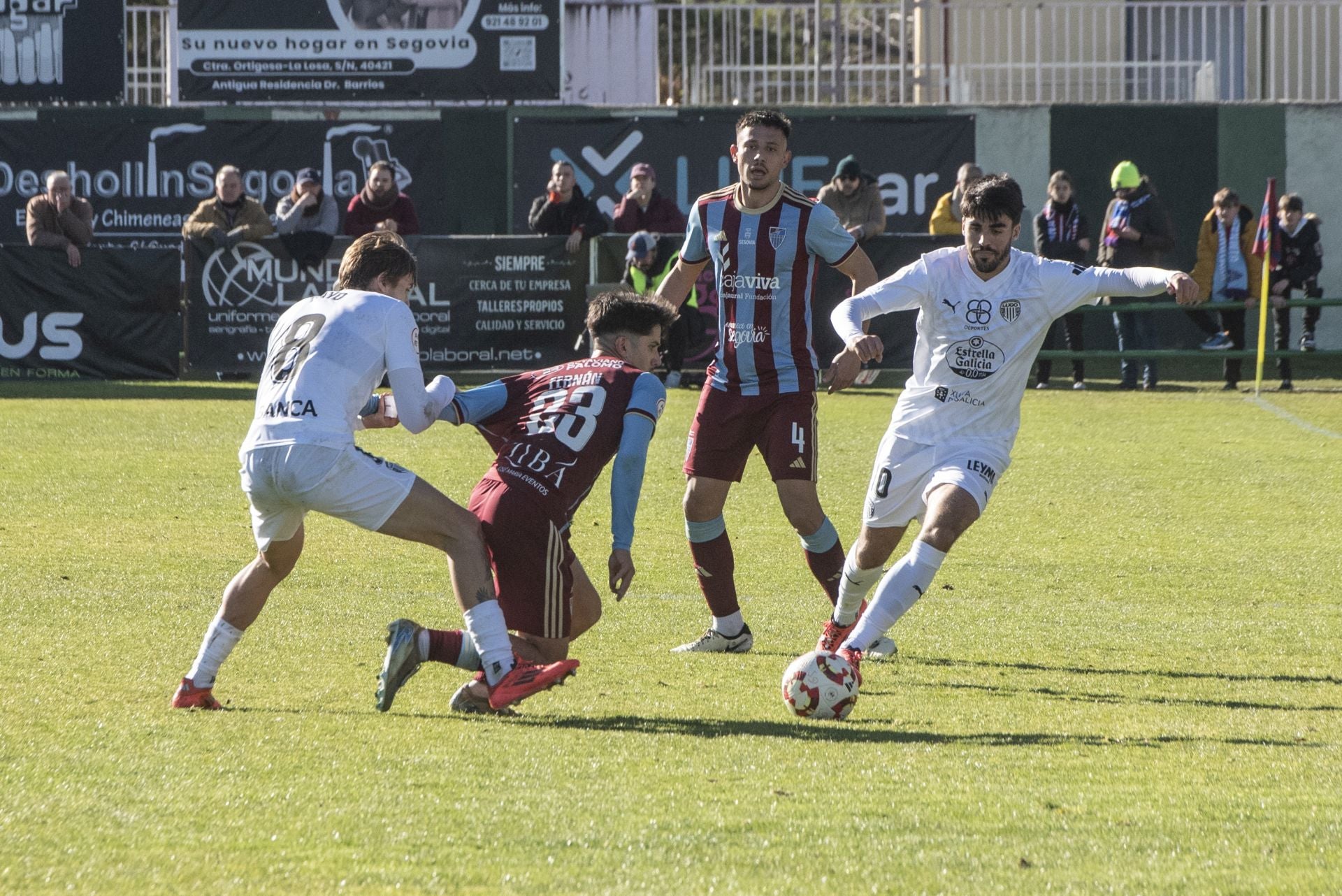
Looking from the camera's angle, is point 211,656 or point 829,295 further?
point 829,295

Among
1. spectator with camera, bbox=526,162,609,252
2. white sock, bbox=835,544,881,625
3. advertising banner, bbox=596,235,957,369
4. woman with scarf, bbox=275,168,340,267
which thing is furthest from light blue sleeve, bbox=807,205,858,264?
woman with scarf, bbox=275,168,340,267

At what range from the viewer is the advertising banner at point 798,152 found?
21922mm

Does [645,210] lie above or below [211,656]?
above

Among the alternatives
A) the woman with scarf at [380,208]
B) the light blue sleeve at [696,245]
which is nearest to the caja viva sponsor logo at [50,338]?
the woman with scarf at [380,208]

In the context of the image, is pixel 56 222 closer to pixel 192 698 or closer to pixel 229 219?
pixel 229 219

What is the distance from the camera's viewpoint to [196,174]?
22.2m

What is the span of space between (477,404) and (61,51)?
18.3 meters

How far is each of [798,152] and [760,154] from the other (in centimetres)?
1502

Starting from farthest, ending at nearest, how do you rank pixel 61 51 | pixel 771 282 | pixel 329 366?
pixel 61 51
pixel 771 282
pixel 329 366

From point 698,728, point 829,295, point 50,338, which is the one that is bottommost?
point 698,728

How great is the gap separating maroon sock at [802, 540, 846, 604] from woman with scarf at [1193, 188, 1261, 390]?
39.1 feet

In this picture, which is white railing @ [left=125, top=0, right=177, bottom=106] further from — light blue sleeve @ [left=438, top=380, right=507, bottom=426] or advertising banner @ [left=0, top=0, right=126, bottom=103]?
light blue sleeve @ [left=438, top=380, right=507, bottom=426]

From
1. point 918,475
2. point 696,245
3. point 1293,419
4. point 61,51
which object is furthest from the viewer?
point 61,51

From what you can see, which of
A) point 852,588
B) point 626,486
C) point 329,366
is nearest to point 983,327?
point 852,588
